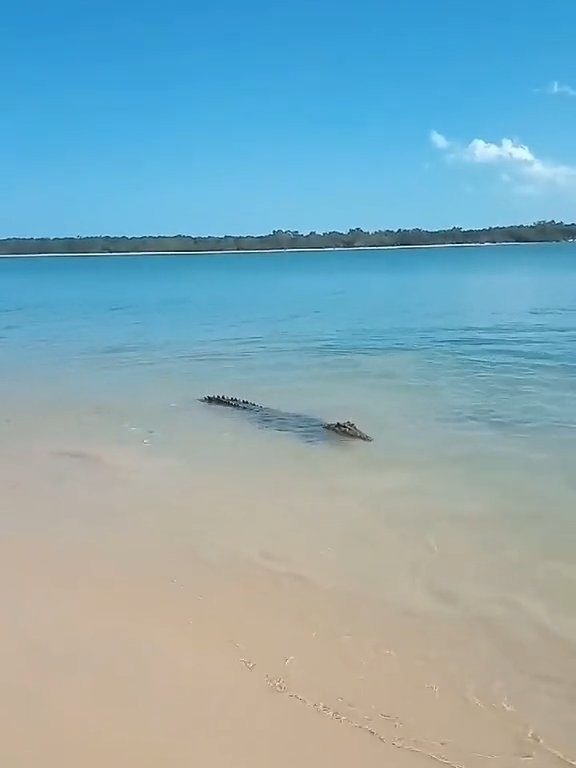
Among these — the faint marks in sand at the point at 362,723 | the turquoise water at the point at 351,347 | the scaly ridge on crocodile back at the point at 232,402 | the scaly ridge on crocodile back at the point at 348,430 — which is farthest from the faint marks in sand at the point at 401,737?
the scaly ridge on crocodile back at the point at 232,402

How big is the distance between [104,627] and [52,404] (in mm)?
8620

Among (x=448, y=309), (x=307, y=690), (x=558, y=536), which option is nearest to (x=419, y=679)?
(x=307, y=690)

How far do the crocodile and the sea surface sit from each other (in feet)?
0.36

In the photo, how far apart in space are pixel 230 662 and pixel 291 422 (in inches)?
261

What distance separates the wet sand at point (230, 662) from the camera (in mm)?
3707

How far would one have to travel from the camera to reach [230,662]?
4.46 meters

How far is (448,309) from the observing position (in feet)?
99.8

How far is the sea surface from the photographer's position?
17.8 feet

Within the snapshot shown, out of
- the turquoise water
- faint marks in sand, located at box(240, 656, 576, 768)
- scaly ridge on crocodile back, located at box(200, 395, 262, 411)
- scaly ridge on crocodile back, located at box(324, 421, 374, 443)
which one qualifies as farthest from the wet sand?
the turquoise water

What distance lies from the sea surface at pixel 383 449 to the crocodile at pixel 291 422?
0.36 ft

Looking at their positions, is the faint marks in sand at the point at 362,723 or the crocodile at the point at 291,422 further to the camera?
the crocodile at the point at 291,422

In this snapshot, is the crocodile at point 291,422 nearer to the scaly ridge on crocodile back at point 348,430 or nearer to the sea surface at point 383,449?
the scaly ridge on crocodile back at point 348,430

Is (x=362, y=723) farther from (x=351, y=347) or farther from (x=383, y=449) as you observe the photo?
(x=351, y=347)

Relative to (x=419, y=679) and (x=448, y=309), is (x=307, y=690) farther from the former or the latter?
(x=448, y=309)
